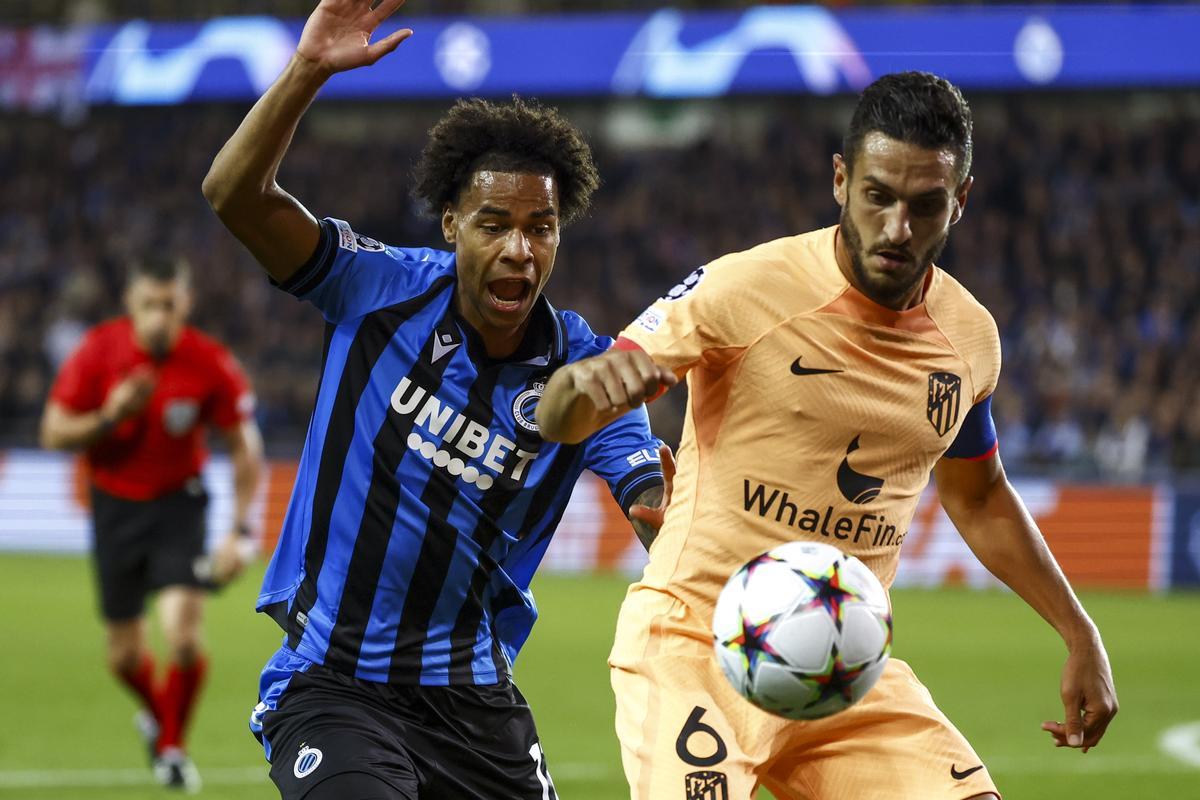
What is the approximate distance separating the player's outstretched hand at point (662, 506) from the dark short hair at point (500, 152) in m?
0.87

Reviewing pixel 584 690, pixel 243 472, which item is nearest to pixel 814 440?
pixel 243 472

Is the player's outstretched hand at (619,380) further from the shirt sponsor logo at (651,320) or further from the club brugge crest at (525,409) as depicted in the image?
the club brugge crest at (525,409)

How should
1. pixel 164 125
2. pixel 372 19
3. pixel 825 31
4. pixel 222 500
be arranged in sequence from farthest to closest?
pixel 164 125
pixel 825 31
pixel 222 500
pixel 372 19

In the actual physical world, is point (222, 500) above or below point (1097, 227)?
below

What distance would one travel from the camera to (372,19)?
3.88 m

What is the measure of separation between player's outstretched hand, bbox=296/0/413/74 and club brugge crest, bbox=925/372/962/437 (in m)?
1.53

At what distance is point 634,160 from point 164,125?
338 inches

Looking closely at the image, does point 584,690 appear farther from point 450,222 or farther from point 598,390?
point 598,390

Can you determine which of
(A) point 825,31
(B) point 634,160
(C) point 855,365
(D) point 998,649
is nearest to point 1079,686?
(C) point 855,365

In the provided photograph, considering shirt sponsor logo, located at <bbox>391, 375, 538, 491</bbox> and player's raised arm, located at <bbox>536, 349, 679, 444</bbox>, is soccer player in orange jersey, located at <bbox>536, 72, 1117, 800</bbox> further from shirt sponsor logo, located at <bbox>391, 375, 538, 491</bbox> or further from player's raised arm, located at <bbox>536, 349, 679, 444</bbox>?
shirt sponsor logo, located at <bbox>391, 375, 538, 491</bbox>

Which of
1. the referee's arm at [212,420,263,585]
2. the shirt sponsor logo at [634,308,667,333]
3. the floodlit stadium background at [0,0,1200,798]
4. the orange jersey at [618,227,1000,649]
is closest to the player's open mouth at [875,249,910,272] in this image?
the orange jersey at [618,227,1000,649]

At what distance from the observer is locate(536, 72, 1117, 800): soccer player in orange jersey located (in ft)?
12.3

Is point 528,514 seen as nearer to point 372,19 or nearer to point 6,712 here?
point 372,19

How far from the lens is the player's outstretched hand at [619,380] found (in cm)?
337
